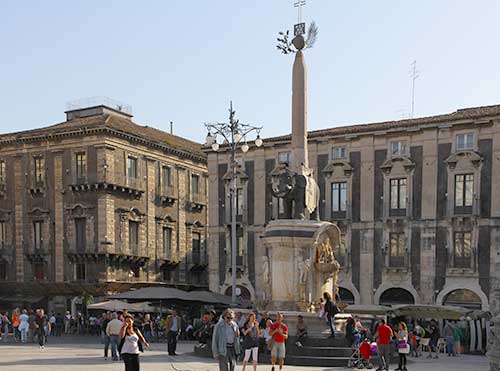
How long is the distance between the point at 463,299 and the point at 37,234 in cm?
2685

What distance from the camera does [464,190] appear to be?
37156 mm

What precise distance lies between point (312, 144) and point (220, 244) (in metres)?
8.49

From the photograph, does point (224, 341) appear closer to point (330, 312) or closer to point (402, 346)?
point (402, 346)

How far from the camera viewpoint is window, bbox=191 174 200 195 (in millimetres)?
53531

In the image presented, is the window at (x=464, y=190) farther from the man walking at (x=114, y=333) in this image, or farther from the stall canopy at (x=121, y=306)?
the man walking at (x=114, y=333)

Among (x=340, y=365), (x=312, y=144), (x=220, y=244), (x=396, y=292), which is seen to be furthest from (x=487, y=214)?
(x=340, y=365)

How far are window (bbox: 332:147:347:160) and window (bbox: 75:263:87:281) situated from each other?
16.8 meters

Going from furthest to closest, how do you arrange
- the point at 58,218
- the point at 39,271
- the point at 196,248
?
the point at 196,248 < the point at 39,271 < the point at 58,218

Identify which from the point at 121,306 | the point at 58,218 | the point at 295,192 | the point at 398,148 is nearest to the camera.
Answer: the point at 295,192

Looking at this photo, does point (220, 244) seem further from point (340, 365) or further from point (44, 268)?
point (340, 365)

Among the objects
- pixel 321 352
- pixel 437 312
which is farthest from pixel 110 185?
pixel 321 352

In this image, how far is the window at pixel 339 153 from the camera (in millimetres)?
40875

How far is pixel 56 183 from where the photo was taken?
4684cm

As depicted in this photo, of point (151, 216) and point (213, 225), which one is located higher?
point (151, 216)
